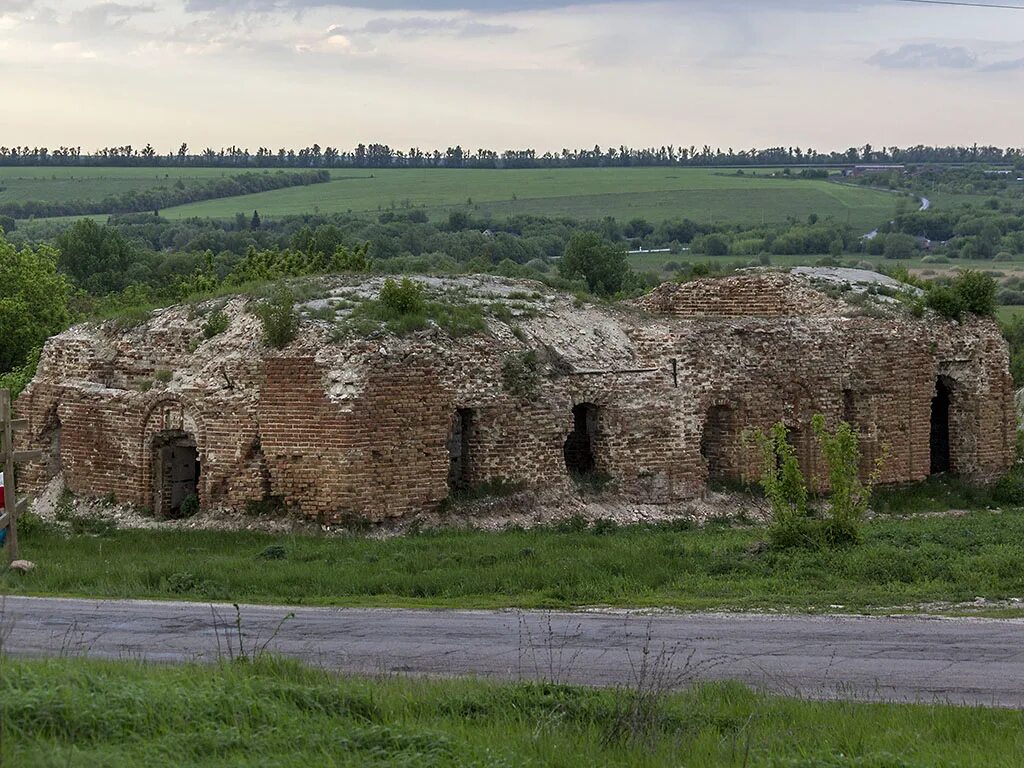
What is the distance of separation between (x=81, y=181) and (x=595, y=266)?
3733 inches

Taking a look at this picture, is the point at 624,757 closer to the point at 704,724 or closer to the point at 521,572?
the point at 704,724

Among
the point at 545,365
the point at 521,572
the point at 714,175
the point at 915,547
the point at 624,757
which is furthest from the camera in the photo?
the point at 714,175

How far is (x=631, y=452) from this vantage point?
904 inches

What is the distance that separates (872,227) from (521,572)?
101m

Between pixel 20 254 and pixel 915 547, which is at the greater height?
pixel 20 254

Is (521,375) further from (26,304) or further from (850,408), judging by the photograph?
(26,304)

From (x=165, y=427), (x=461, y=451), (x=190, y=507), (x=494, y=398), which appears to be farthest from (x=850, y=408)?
(x=165, y=427)

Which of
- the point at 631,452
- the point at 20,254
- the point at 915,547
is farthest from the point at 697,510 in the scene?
the point at 20,254

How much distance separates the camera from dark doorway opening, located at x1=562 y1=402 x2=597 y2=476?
914 inches

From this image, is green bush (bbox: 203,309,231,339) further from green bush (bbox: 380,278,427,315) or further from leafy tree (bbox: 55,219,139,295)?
leafy tree (bbox: 55,219,139,295)

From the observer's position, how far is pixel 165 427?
21938mm

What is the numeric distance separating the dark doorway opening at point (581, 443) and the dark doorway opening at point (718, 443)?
199 centimetres

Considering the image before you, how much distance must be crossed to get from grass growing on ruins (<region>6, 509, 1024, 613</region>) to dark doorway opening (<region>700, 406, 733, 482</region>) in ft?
12.7

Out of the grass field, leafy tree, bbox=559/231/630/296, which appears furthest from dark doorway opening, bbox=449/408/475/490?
the grass field
